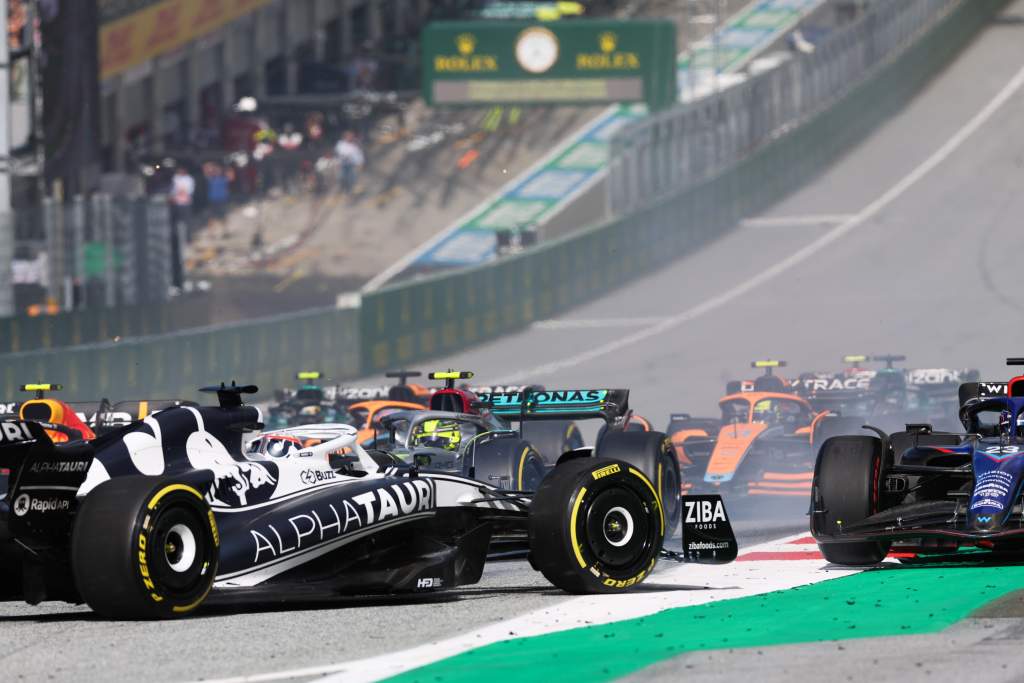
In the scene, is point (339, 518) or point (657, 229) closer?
point (339, 518)

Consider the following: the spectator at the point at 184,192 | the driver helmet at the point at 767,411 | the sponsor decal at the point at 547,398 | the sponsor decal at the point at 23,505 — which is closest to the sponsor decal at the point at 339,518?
the sponsor decal at the point at 23,505

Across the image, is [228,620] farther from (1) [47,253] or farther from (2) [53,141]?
(2) [53,141]

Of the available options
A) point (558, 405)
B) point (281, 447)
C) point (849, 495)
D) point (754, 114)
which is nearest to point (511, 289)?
point (754, 114)

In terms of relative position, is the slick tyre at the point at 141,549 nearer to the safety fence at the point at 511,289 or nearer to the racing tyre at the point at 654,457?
the racing tyre at the point at 654,457

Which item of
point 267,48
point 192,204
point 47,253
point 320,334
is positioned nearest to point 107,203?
point 47,253

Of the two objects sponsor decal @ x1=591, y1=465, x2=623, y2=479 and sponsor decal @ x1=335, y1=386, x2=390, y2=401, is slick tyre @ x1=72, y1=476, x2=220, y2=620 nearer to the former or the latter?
sponsor decal @ x1=591, y1=465, x2=623, y2=479

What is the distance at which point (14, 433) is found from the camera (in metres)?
13.0

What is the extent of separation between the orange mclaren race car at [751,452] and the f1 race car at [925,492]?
22.7 ft

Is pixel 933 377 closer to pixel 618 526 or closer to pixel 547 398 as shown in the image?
pixel 547 398

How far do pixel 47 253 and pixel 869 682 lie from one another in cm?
3040

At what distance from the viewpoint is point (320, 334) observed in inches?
1496

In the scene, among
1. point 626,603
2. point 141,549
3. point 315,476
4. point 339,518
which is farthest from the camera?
point 315,476

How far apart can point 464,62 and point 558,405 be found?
51254 millimetres

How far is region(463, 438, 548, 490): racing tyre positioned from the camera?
18.3m
